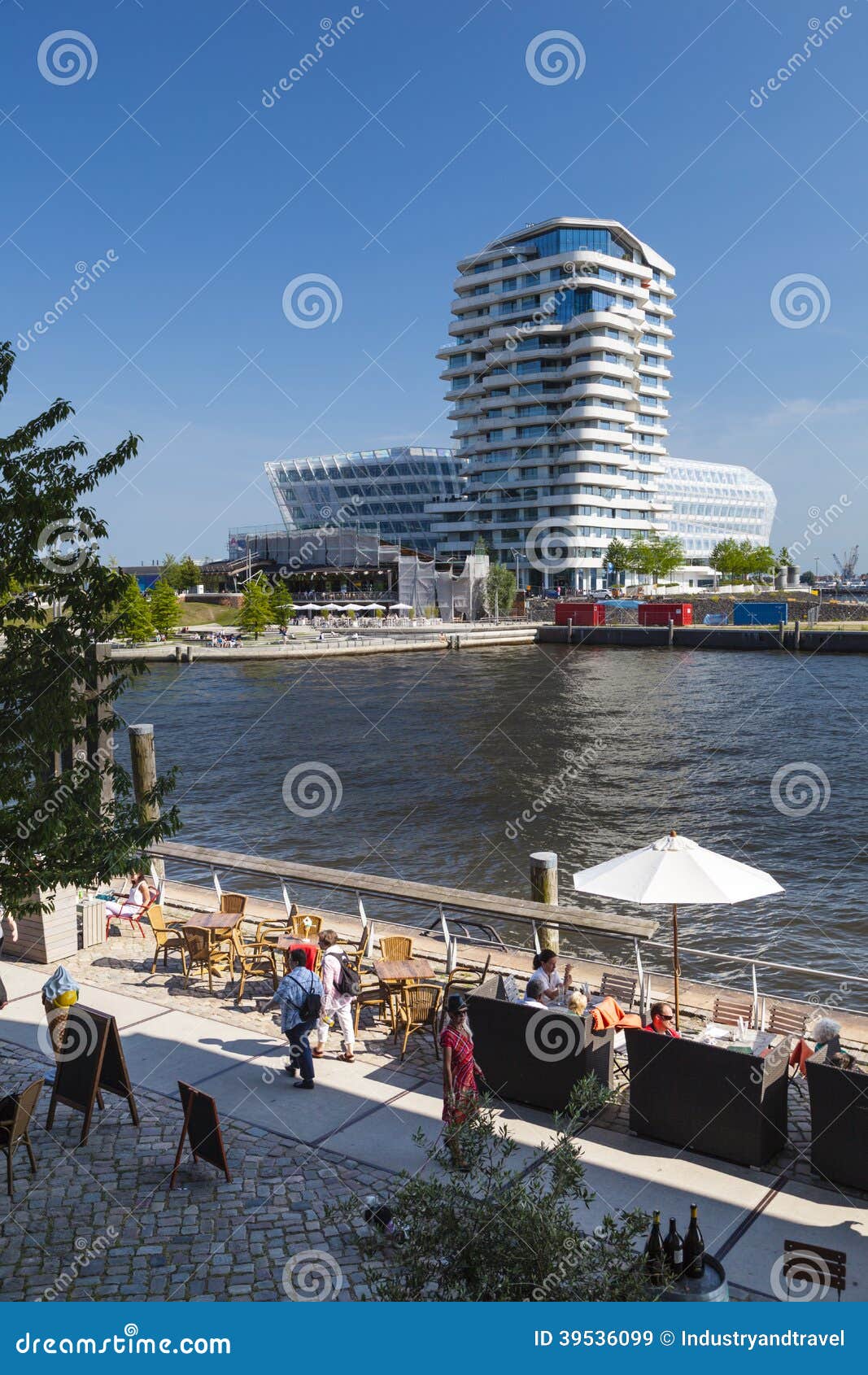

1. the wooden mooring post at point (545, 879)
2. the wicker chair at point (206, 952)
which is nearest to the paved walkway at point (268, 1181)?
the wicker chair at point (206, 952)

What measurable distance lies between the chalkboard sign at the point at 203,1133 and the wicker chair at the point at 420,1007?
2808 millimetres

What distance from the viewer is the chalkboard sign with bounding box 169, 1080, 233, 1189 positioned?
723cm

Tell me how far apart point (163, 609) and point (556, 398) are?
61.8m

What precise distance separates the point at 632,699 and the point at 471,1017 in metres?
51.2

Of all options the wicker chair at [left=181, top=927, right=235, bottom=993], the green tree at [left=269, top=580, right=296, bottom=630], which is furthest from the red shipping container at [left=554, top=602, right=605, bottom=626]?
the wicker chair at [left=181, top=927, right=235, bottom=993]

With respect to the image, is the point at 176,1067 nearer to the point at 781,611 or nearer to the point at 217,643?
the point at 217,643

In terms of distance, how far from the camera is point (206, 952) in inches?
452

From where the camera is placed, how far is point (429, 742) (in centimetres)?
4359

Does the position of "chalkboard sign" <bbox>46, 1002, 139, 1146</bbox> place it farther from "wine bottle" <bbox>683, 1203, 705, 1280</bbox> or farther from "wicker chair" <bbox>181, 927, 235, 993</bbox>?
"wine bottle" <bbox>683, 1203, 705, 1280</bbox>

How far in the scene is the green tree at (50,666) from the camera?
25.2 feet

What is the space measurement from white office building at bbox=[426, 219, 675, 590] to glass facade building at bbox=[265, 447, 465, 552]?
868 inches

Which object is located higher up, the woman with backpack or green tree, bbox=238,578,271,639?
green tree, bbox=238,578,271,639

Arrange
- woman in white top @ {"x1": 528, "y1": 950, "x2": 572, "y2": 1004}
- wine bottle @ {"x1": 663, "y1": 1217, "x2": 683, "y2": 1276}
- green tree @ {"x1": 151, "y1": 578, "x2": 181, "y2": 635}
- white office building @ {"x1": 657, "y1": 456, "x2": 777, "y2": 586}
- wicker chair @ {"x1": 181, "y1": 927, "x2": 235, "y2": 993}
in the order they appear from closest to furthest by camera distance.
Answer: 1. wine bottle @ {"x1": 663, "y1": 1217, "x2": 683, "y2": 1276}
2. woman in white top @ {"x1": 528, "y1": 950, "x2": 572, "y2": 1004}
3. wicker chair @ {"x1": 181, "y1": 927, "x2": 235, "y2": 993}
4. green tree @ {"x1": 151, "y1": 578, "x2": 181, "y2": 635}
5. white office building @ {"x1": 657, "y1": 456, "x2": 777, "y2": 586}

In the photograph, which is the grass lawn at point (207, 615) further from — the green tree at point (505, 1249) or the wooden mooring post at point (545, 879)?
the green tree at point (505, 1249)
